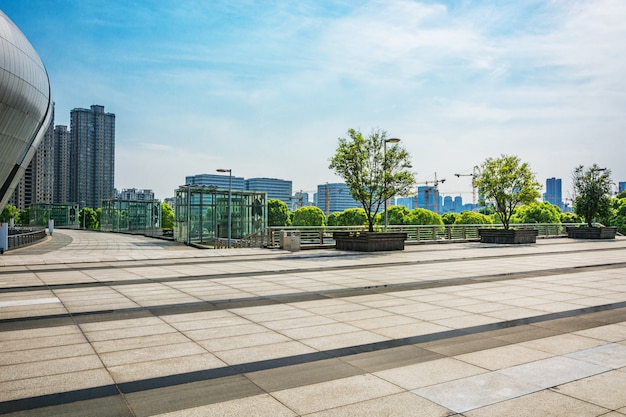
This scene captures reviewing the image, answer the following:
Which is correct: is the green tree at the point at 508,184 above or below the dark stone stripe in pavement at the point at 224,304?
above

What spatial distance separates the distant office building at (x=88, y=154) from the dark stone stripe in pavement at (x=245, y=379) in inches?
7928

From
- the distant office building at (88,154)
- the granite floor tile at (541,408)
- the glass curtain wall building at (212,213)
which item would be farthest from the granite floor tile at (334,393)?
the distant office building at (88,154)

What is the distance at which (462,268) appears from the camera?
16.4 metres

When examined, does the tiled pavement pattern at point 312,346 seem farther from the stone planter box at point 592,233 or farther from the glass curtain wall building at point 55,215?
the glass curtain wall building at point 55,215

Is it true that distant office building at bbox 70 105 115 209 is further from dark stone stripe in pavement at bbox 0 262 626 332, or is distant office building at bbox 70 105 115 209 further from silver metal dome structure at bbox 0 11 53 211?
dark stone stripe in pavement at bbox 0 262 626 332

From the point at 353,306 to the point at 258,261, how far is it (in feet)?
31.7

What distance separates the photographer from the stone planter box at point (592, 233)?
3581cm

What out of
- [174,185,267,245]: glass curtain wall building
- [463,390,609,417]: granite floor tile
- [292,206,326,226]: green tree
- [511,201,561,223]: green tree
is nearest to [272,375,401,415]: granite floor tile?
[463,390,609,417]: granite floor tile

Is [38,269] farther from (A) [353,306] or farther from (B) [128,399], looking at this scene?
(B) [128,399]

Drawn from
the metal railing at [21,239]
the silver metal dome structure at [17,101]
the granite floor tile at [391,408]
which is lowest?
the granite floor tile at [391,408]

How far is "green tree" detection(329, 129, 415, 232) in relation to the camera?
24.2 m

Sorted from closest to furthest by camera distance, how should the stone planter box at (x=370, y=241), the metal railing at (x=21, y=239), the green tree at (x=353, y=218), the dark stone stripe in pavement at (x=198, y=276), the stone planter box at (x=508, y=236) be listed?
the dark stone stripe in pavement at (x=198, y=276) → the stone planter box at (x=370, y=241) → the metal railing at (x=21, y=239) → the stone planter box at (x=508, y=236) → the green tree at (x=353, y=218)

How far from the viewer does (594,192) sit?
120 ft

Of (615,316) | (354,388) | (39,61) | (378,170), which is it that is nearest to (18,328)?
(354,388)
